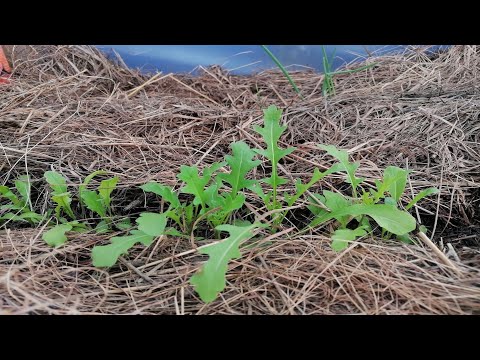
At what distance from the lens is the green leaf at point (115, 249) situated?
50.9 inches

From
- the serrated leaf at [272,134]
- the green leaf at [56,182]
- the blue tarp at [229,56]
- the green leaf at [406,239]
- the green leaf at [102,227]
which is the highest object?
the blue tarp at [229,56]


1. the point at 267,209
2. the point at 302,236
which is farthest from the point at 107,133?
the point at 302,236

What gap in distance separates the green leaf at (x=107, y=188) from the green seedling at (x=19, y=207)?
0.23 meters

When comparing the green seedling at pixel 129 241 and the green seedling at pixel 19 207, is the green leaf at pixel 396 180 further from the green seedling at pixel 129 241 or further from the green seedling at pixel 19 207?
the green seedling at pixel 19 207

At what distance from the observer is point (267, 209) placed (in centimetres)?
162

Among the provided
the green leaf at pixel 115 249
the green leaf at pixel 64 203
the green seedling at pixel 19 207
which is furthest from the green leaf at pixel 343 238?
the green seedling at pixel 19 207

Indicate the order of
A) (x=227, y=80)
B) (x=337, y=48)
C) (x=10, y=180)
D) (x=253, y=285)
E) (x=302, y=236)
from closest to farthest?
(x=253, y=285), (x=302, y=236), (x=10, y=180), (x=337, y=48), (x=227, y=80)

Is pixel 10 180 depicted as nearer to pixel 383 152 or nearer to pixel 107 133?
pixel 107 133

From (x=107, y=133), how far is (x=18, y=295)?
3.38 feet

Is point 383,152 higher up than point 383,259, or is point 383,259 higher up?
point 383,152

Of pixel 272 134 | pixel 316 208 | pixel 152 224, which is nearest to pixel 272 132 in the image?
pixel 272 134

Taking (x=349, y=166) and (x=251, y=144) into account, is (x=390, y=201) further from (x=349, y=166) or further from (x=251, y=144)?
(x=251, y=144)

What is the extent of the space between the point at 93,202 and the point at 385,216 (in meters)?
0.99

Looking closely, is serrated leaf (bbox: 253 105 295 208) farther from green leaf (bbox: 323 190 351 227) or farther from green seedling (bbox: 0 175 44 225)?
green seedling (bbox: 0 175 44 225)
